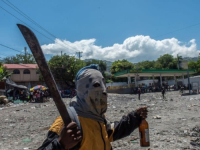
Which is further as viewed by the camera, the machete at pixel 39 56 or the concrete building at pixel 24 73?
the concrete building at pixel 24 73

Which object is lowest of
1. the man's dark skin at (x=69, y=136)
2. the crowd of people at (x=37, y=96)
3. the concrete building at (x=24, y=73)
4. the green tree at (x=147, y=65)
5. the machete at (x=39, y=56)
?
the crowd of people at (x=37, y=96)

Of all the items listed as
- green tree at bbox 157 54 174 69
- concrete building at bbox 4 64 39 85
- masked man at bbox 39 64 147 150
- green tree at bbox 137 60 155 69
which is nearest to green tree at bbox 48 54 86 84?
concrete building at bbox 4 64 39 85

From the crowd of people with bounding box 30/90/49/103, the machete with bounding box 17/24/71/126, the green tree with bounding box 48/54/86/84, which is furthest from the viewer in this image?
the green tree with bounding box 48/54/86/84

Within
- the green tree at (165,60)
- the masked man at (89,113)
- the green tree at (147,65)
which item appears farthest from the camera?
the green tree at (147,65)

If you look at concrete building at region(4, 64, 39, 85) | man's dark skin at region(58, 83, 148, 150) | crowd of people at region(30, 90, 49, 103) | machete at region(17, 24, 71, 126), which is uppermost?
concrete building at region(4, 64, 39, 85)

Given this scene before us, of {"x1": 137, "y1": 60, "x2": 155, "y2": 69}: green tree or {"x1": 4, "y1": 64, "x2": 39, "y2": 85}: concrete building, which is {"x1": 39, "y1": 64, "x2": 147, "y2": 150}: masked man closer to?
{"x1": 4, "y1": 64, "x2": 39, "y2": 85}: concrete building

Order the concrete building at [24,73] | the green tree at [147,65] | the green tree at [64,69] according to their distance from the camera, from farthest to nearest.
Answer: the green tree at [147,65]
the concrete building at [24,73]
the green tree at [64,69]

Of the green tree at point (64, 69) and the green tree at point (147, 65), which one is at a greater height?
the green tree at point (147, 65)

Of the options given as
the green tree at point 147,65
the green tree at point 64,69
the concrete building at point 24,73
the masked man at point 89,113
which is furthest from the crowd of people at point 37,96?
the green tree at point 147,65

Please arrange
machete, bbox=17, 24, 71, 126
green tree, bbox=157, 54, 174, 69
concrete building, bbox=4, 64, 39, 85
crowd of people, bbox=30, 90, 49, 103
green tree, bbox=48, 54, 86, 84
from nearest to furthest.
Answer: machete, bbox=17, 24, 71, 126 → crowd of people, bbox=30, 90, 49, 103 → green tree, bbox=48, 54, 86, 84 → concrete building, bbox=4, 64, 39, 85 → green tree, bbox=157, 54, 174, 69

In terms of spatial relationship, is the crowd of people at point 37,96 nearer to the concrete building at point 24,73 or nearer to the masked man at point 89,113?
the concrete building at point 24,73

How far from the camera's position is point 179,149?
184 inches

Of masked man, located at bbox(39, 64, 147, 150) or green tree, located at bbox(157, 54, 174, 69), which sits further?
green tree, located at bbox(157, 54, 174, 69)

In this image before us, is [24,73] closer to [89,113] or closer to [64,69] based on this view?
[64,69]
